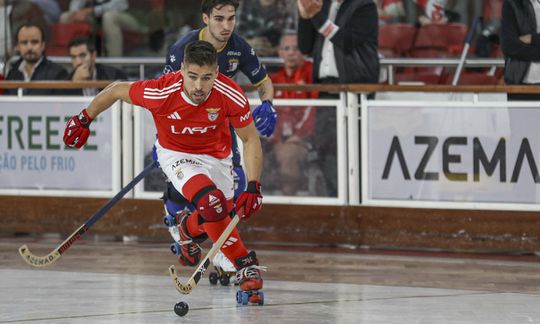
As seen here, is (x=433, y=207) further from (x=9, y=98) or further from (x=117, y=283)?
(x=9, y=98)

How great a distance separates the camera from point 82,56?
13.4 metres

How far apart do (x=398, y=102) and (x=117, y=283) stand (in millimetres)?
2993

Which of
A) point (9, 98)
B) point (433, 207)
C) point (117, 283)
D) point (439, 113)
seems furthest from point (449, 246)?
point (9, 98)

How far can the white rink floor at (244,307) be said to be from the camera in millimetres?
8359

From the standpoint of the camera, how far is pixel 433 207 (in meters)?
11.6

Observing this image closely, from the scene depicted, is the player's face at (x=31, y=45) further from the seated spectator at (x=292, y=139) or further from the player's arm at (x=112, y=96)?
the player's arm at (x=112, y=96)

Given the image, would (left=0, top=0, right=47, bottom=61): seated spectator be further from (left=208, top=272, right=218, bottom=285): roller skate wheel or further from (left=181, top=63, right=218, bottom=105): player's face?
(left=181, top=63, right=218, bottom=105): player's face

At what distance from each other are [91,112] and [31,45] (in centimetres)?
438

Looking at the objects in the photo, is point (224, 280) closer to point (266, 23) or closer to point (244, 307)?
point (244, 307)

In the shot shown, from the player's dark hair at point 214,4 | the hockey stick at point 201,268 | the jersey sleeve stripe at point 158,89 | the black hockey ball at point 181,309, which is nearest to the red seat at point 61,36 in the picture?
the player's dark hair at point 214,4

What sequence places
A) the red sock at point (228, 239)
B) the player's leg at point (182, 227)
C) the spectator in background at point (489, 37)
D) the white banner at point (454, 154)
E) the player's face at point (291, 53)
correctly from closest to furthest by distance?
1. the red sock at point (228, 239)
2. the player's leg at point (182, 227)
3. the white banner at point (454, 154)
4. the player's face at point (291, 53)
5. the spectator in background at point (489, 37)

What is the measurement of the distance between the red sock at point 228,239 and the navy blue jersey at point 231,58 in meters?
1.32

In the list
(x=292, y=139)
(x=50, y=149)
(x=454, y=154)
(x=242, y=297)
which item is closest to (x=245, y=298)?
(x=242, y=297)

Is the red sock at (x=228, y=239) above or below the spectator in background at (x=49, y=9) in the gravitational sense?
below
